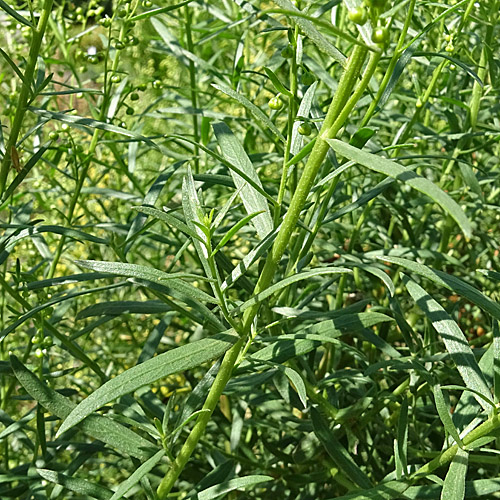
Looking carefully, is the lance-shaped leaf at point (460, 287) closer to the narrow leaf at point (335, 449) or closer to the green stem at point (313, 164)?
the green stem at point (313, 164)

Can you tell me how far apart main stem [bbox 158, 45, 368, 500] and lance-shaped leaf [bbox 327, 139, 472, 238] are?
0.10 feet

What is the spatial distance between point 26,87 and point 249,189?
34cm

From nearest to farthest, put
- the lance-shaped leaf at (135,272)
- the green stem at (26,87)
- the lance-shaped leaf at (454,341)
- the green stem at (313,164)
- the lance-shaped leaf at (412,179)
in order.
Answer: the lance-shaped leaf at (412,179) → the green stem at (313,164) → the lance-shaped leaf at (135,272) → the lance-shaped leaf at (454,341) → the green stem at (26,87)

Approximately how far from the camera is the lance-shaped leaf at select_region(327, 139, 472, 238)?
0.49 metres

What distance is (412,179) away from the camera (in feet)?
1.79

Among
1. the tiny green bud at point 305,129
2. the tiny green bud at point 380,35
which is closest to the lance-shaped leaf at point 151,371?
the tiny green bud at point 305,129

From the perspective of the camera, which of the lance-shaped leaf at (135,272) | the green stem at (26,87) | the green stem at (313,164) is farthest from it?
the green stem at (26,87)

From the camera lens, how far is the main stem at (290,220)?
2.04ft

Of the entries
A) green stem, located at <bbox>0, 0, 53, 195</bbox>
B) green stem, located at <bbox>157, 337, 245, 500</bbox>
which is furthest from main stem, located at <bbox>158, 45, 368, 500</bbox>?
green stem, located at <bbox>0, 0, 53, 195</bbox>

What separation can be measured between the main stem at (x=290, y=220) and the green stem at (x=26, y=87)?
44 cm

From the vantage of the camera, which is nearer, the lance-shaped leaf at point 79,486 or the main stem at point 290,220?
the main stem at point 290,220

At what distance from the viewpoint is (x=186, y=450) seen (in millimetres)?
790

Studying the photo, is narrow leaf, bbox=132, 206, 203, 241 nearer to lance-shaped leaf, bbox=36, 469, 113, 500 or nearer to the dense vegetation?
the dense vegetation

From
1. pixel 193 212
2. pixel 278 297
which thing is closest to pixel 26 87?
pixel 193 212
